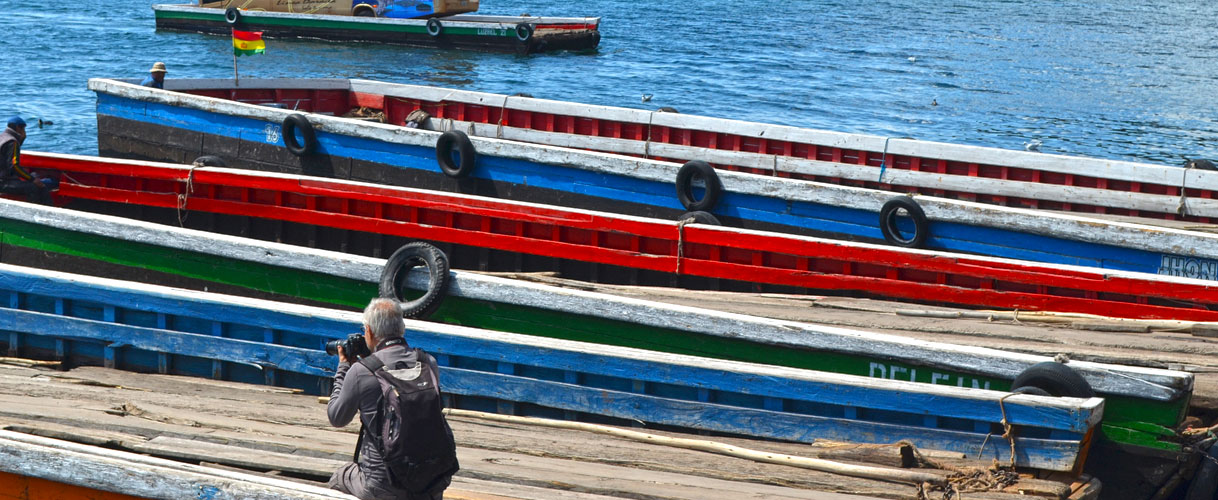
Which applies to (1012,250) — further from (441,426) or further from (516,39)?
(516,39)

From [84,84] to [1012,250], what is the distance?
29.1 metres

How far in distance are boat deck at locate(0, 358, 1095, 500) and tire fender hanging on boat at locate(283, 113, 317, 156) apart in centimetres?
585

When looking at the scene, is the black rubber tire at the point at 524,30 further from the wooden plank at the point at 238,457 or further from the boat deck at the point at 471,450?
the wooden plank at the point at 238,457

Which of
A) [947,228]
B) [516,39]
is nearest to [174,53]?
[516,39]

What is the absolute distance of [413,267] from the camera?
809 centimetres

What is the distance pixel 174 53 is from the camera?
128 ft

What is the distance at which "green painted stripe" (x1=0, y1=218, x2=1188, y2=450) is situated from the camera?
6527 millimetres

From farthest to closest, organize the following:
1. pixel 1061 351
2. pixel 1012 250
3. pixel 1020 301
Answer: pixel 1012 250, pixel 1020 301, pixel 1061 351

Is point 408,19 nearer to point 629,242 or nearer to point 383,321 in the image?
point 629,242

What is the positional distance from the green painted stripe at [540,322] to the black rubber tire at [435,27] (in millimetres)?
31207

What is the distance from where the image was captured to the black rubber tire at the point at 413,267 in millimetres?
7816

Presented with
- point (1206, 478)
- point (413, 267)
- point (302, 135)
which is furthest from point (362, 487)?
point (302, 135)

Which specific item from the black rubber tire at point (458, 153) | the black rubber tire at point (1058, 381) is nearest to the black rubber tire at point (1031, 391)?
the black rubber tire at point (1058, 381)

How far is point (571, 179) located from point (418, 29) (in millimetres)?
30111
